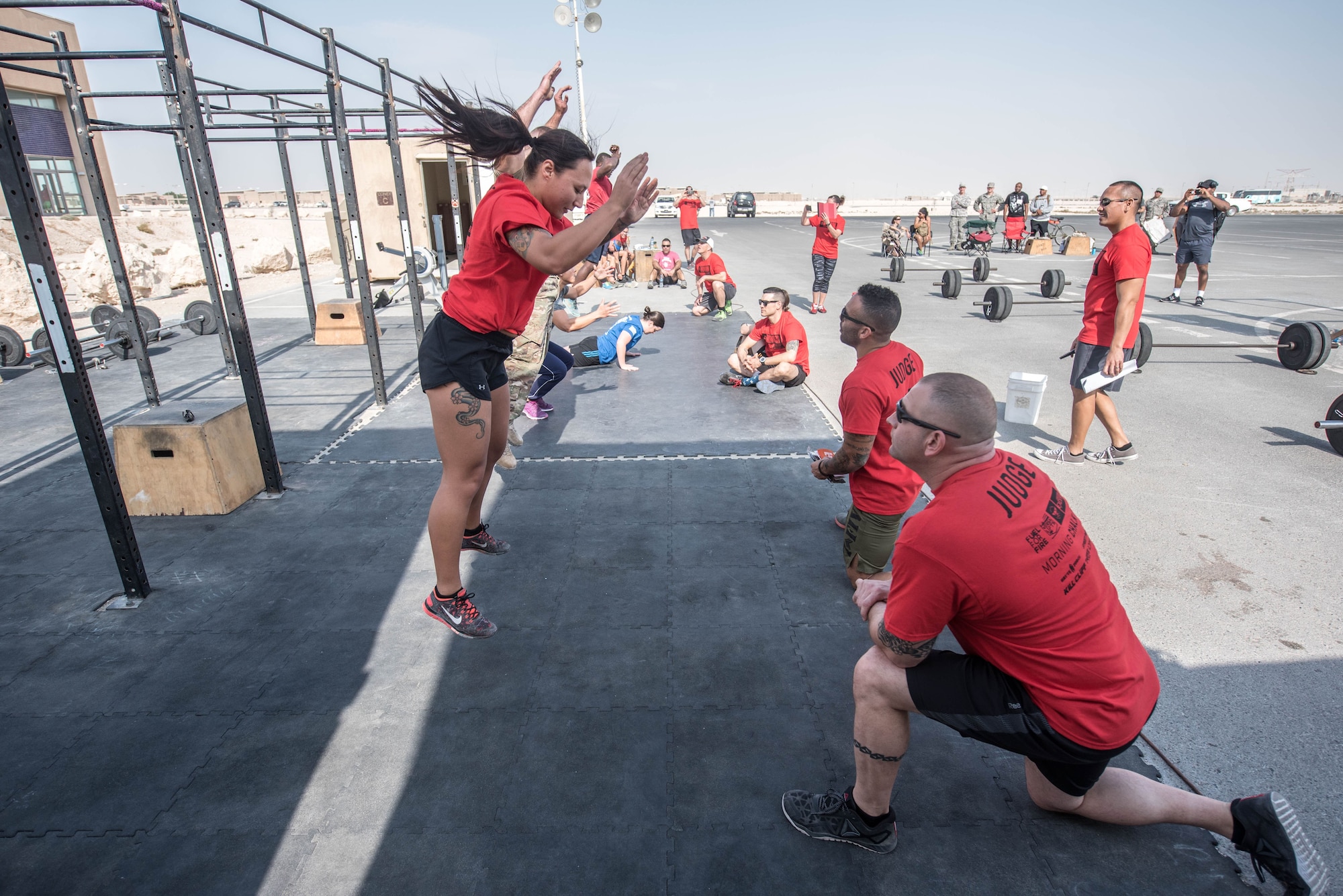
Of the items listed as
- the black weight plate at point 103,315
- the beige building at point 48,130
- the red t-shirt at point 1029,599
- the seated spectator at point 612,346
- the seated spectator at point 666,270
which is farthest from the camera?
the beige building at point 48,130

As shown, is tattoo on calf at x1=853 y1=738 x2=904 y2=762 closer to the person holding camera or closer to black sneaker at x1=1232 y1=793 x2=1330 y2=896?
black sneaker at x1=1232 y1=793 x2=1330 y2=896

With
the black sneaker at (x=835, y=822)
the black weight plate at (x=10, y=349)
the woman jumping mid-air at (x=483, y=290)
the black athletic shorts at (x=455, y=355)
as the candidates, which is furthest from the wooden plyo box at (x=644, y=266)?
the black sneaker at (x=835, y=822)

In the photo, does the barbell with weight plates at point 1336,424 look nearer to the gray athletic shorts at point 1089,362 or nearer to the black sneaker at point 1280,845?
the gray athletic shorts at point 1089,362

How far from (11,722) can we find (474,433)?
1924 millimetres

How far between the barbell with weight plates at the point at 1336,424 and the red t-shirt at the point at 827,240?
254 inches

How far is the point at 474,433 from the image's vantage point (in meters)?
2.86

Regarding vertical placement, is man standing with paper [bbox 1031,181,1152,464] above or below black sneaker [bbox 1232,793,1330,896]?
above

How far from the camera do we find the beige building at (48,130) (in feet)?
69.9

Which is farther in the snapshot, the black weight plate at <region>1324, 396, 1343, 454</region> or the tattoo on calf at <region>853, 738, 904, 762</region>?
the black weight plate at <region>1324, 396, 1343, 454</region>

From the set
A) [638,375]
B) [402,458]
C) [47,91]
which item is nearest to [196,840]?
[402,458]

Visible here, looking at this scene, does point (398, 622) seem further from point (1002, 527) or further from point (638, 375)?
point (638, 375)

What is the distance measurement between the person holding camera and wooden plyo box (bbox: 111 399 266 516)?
40.9 feet

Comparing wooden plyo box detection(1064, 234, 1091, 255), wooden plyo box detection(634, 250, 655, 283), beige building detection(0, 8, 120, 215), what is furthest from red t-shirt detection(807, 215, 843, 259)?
beige building detection(0, 8, 120, 215)

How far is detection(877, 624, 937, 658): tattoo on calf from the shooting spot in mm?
1762
